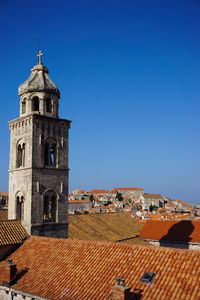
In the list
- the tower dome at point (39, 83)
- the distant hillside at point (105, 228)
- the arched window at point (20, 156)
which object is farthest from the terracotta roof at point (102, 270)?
the distant hillside at point (105, 228)

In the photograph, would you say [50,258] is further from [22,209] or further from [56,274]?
[22,209]

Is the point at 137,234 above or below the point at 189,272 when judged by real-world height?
below

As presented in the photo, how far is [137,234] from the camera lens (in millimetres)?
36938

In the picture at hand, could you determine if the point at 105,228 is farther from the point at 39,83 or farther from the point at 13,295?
the point at 13,295

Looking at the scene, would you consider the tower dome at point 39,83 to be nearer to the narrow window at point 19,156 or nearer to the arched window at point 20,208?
the narrow window at point 19,156

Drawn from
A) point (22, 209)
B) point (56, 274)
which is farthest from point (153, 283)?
point (22, 209)

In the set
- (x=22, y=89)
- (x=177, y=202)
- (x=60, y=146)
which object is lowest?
(x=177, y=202)

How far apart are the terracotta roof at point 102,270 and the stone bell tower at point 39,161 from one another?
158 inches

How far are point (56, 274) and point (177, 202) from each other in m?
180

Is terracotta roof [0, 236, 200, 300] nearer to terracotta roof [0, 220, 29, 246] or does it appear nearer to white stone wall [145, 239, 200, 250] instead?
terracotta roof [0, 220, 29, 246]

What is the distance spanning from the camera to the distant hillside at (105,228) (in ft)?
97.8

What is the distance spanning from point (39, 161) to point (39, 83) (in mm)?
5509

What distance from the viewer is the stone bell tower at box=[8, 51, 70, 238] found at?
20.2 m

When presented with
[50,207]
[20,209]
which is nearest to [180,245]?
[50,207]
